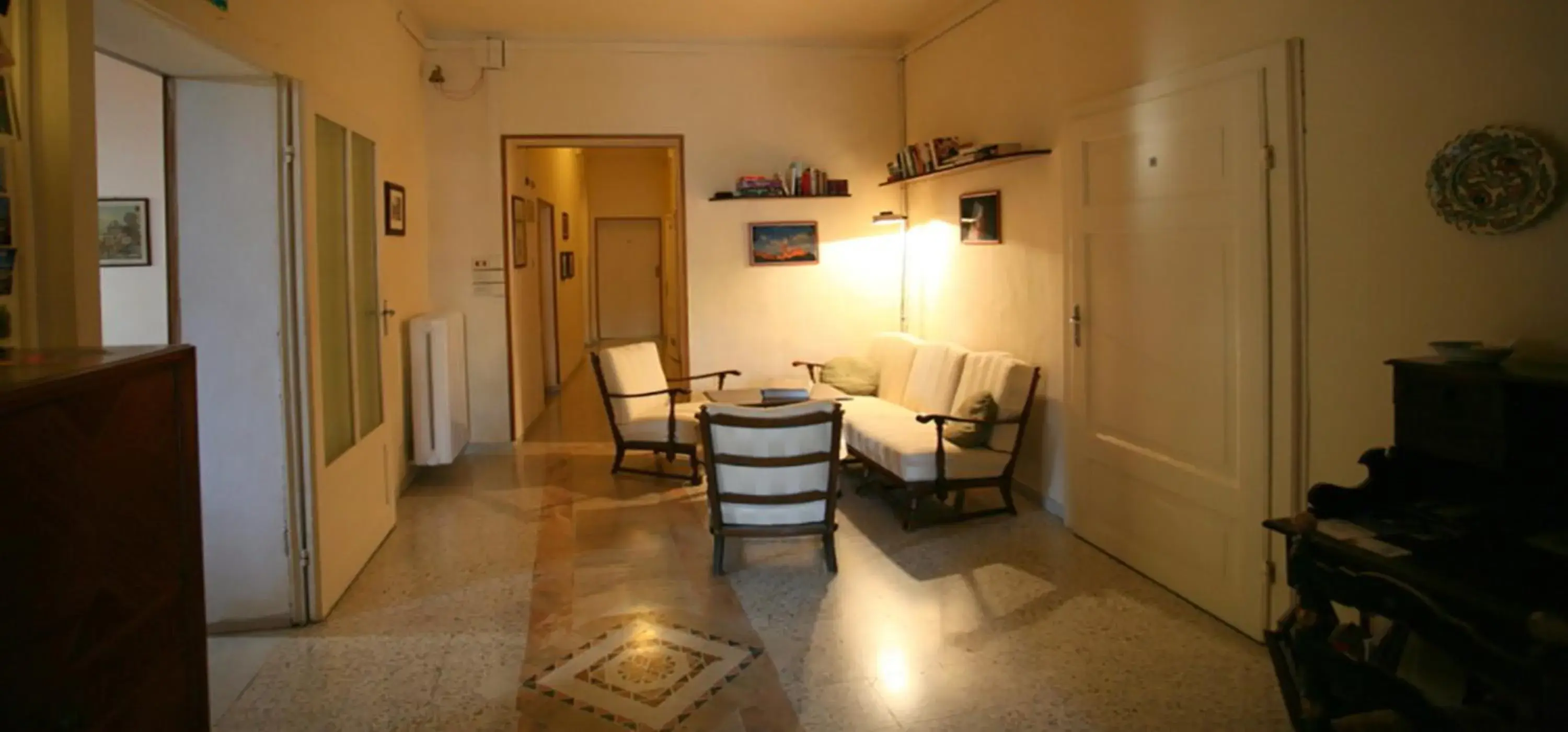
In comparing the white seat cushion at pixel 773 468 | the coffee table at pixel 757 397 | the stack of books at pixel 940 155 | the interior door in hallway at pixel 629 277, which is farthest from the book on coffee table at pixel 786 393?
the interior door in hallway at pixel 629 277

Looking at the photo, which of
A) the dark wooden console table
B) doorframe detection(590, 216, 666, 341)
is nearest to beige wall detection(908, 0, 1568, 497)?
the dark wooden console table

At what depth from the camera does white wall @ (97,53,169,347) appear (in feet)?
15.1

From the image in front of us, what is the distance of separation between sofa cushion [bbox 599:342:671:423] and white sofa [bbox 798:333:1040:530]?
1395 millimetres

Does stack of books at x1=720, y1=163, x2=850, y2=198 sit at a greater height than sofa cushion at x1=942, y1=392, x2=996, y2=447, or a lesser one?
greater

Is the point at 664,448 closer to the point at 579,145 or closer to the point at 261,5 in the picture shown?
the point at 579,145

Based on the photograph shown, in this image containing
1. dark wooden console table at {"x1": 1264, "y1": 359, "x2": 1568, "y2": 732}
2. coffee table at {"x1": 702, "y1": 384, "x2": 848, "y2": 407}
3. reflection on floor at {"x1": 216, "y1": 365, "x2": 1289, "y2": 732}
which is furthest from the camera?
coffee table at {"x1": 702, "y1": 384, "x2": 848, "y2": 407}

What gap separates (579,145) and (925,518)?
4.11m

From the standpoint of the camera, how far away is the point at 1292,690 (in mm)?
2373

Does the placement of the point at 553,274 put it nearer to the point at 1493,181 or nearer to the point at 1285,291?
the point at 1285,291

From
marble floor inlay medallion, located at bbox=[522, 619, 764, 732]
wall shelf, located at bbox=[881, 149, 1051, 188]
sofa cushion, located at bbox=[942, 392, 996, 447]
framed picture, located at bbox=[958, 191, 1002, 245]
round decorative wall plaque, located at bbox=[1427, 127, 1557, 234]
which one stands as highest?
wall shelf, located at bbox=[881, 149, 1051, 188]

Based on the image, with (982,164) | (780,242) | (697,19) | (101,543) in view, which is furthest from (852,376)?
(101,543)

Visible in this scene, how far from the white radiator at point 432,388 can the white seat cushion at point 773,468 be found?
265 centimetres

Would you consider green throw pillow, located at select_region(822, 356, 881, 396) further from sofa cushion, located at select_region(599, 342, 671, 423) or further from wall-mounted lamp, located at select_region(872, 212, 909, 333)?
sofa cushion, located at select_region(599, 342, 671, 423)

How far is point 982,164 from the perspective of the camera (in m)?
5.77
